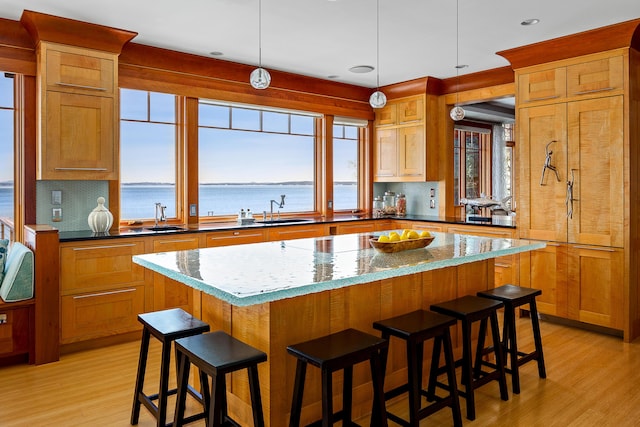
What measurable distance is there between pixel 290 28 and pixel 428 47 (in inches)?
54.6

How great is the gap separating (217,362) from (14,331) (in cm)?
240

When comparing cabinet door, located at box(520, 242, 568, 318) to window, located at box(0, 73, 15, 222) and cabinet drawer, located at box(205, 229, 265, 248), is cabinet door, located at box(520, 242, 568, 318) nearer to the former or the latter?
cabinet drawer, located at box(205, 229, 265, 248)

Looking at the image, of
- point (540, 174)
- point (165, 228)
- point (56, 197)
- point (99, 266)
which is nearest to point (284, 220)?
point (165, 228)

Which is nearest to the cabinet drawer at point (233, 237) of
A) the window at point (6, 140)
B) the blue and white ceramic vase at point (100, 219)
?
the blue and white ceramic vase at point (100, 219)

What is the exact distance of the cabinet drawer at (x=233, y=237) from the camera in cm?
466

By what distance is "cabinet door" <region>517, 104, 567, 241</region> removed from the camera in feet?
14.6

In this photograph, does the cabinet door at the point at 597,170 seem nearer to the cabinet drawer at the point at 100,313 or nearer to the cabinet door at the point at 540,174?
the cabinet door at the point at 540,174

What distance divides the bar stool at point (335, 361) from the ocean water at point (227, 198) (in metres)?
3.21

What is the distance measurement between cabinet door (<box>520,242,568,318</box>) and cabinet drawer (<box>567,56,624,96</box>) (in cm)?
140

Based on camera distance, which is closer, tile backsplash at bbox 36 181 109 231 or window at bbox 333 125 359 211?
tile backsplash at bbox 36 181 109 231

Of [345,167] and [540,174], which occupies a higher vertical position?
[345,167]

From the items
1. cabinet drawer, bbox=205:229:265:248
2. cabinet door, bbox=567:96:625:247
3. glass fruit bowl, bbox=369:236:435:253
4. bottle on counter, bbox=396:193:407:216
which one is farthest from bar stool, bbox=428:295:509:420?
bottle on counter, bbox=396:193:407:216

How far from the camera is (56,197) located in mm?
4262

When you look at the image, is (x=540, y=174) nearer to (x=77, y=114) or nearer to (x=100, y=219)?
(x=100, y=219)
